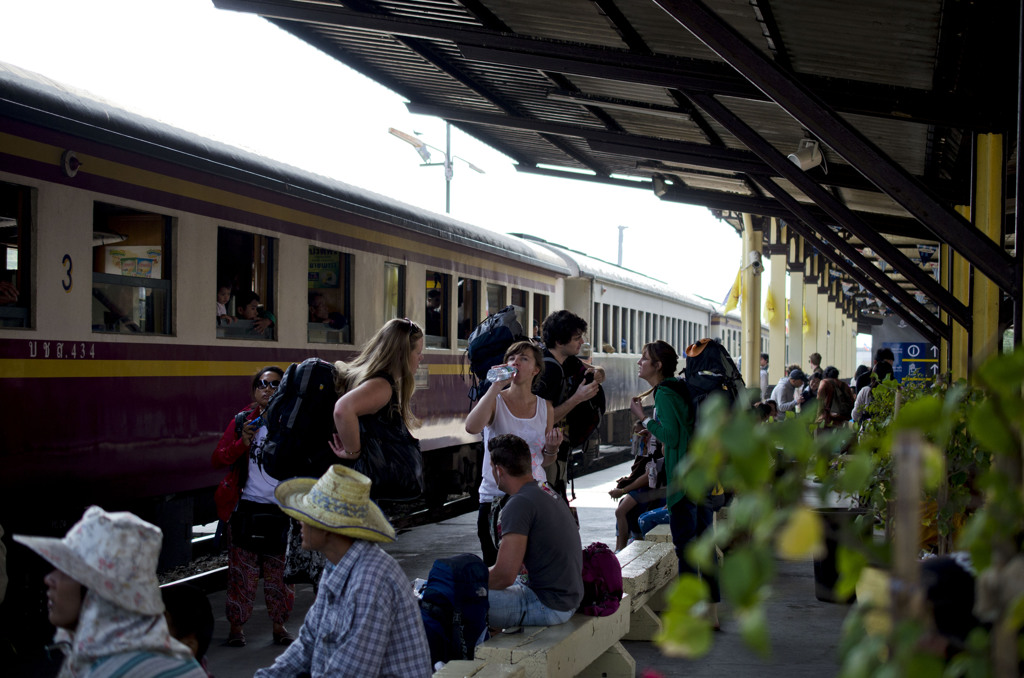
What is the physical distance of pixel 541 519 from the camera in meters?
4.44

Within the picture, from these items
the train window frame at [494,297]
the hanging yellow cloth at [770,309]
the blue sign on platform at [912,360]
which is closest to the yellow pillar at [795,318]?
the hanging yellow cloth at [770,309]

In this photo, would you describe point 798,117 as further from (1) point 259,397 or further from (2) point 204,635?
(2) point 204,635

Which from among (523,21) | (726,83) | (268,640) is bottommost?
(268,640)

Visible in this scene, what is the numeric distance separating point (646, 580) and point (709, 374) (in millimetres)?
1190

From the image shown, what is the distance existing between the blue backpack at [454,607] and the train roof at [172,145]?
315 centimetres

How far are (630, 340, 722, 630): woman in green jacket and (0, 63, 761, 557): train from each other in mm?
2861

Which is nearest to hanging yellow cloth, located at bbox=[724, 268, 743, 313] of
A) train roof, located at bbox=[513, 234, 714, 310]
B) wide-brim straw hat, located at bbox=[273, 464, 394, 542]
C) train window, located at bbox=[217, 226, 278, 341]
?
train roof, located at bbox=[513, 234, 714, 310]

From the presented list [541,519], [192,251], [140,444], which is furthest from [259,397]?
[541,519]

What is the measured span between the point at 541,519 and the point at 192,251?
330cm

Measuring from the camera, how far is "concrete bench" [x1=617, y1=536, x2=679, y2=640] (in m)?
5.75

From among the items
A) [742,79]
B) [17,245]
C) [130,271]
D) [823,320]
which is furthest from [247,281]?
[823,320]

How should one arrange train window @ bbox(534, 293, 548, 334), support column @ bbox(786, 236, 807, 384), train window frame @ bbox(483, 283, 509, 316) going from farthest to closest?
support column @ bbox(786, 236, 807, 384)
train window @ bbox(534, 293, 548, 334)
train window frame @ bbox(483, 283, 509, 316)

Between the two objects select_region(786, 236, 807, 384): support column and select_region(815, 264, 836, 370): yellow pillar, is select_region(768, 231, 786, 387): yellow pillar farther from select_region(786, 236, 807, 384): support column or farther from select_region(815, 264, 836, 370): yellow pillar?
select_region(815, 264, 836, 370): yellow pillar

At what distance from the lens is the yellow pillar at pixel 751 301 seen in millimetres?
18344
